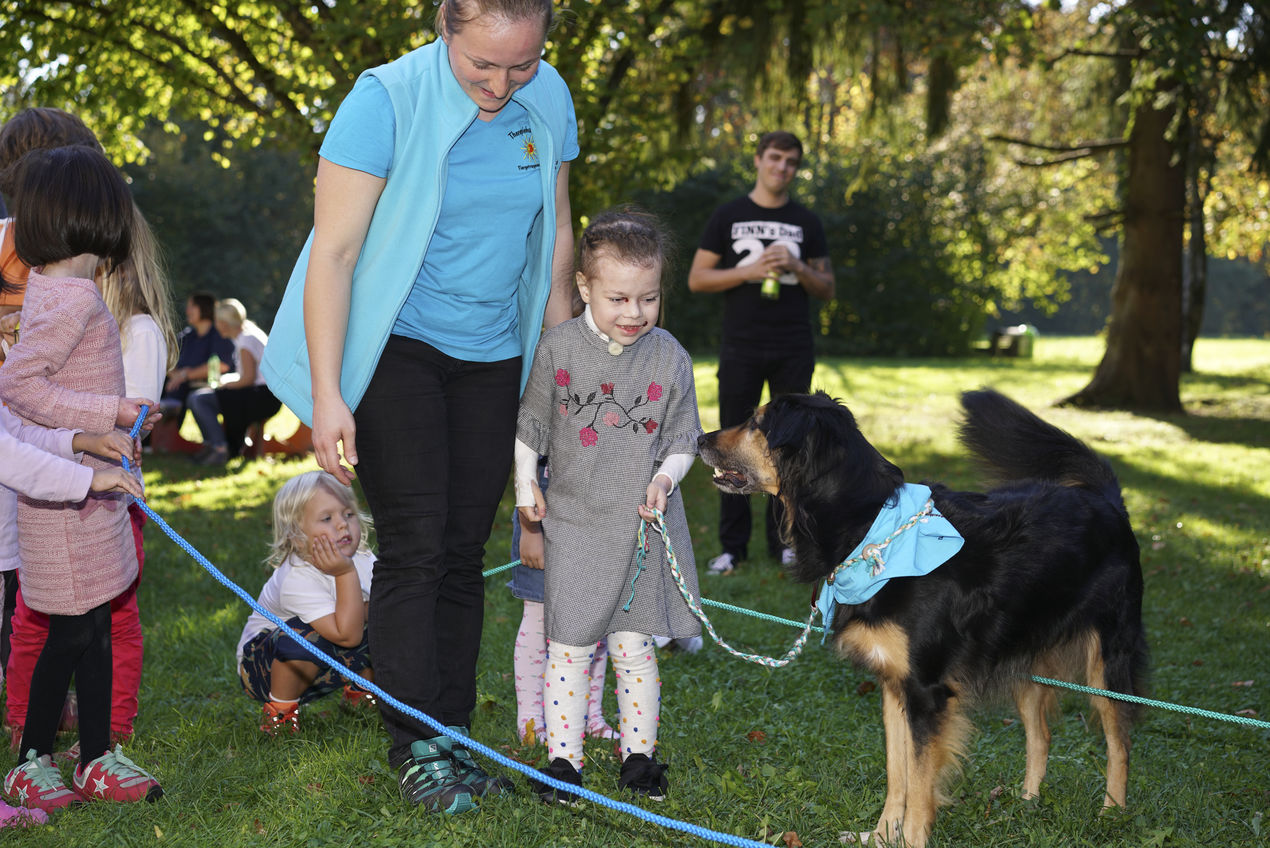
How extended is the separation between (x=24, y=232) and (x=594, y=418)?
188 centimetres

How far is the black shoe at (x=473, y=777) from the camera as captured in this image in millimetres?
3303

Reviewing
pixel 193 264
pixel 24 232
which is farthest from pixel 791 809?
pixel 193 264

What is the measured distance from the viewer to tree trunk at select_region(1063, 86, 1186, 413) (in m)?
16.0

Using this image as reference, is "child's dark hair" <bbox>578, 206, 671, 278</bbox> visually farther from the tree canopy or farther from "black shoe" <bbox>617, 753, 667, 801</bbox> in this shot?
"black shoe" <bbox>617, 753, 667, 801</bbox>

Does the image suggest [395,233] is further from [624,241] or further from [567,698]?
[567,698]

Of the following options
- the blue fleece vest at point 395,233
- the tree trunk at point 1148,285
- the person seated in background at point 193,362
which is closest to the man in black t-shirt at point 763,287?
the blue fleece vest at point 395,233

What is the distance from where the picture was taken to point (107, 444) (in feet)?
10.6

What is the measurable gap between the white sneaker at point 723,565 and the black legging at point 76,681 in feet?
12.9

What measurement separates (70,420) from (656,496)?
5.99ft

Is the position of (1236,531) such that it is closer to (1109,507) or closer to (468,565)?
(1109,507)

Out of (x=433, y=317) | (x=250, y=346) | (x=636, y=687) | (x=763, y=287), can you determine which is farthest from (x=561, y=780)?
(x=250, y=346)

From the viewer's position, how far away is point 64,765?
12.1 ft

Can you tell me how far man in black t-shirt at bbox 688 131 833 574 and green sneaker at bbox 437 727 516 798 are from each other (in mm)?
3478

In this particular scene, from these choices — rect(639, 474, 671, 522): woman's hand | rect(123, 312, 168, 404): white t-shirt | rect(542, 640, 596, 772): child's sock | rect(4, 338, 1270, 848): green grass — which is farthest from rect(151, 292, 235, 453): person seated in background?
rect(639, 474, 671, 522): woman's hand
